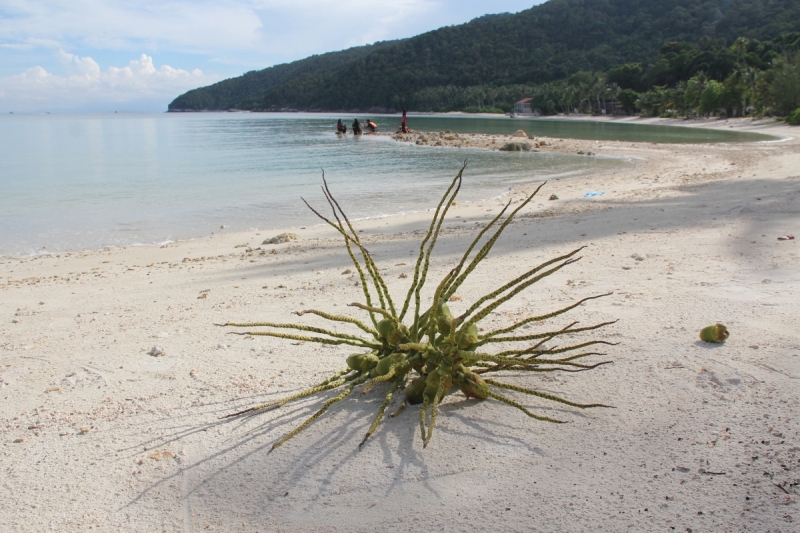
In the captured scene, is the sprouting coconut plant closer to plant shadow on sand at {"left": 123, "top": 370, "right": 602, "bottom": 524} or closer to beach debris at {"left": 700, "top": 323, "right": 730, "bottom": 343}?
plant shadow on sand at {"left": 123, "top": 370, "right": 602, "bottom": 524}

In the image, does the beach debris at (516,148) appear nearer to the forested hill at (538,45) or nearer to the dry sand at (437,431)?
the dry sand at (437,431)

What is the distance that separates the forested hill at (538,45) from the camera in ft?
333

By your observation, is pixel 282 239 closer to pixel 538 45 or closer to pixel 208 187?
pixel 208 187

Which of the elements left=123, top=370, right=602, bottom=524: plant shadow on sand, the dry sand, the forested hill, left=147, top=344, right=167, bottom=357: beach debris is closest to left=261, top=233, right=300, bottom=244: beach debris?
the dry sand

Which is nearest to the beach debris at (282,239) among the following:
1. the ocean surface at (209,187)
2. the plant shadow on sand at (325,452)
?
the ocean surface at (209,187)

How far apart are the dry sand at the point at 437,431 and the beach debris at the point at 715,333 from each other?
Result: 0.14 ft

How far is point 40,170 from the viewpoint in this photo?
72.1 feet

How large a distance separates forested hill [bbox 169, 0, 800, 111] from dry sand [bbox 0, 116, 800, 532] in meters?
→ 101

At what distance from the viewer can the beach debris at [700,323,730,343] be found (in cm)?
251

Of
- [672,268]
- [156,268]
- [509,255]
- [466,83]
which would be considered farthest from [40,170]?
[466,83]

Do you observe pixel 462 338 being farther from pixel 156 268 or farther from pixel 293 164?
pixel 293 164

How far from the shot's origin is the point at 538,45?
12550cm

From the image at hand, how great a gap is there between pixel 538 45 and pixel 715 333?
444 feet

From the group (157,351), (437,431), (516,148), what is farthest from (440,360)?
(516,148)
